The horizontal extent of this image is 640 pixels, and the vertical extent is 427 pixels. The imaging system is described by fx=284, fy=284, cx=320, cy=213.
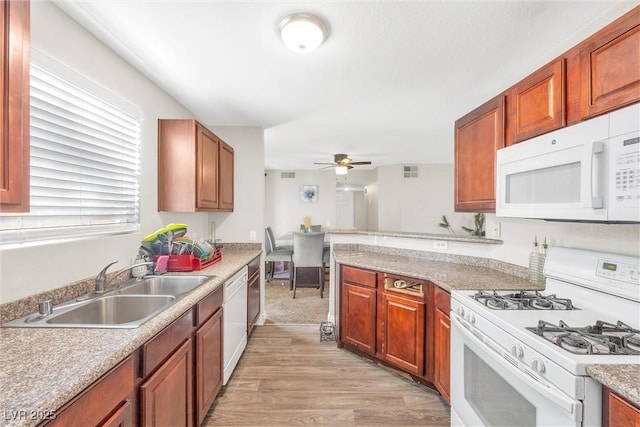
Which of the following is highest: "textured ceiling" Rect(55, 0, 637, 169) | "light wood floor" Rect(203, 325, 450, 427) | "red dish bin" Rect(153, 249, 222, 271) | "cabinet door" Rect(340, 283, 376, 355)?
"textured ceiling" Rect(55, 0, 637, 169)

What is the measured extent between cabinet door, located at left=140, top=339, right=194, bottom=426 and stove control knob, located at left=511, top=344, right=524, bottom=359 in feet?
4.89

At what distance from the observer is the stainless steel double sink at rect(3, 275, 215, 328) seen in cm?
121

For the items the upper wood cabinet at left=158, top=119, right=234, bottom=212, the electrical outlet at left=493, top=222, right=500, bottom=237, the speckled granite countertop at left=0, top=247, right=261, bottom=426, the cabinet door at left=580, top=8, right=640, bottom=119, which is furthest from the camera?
the upper wood cabinet at left=158, top=119, right=234, bottom=212

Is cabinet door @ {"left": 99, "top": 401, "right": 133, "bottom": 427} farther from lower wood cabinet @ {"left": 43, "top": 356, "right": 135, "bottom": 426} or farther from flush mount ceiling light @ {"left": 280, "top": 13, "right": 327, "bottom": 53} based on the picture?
flush mount ceiling light @ {"left": 280, "top": 13, "right": 327, "bottom": 53}

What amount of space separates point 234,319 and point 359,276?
113cm

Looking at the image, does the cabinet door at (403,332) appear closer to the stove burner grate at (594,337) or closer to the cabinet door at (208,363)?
the stove burner grate at (594,337)

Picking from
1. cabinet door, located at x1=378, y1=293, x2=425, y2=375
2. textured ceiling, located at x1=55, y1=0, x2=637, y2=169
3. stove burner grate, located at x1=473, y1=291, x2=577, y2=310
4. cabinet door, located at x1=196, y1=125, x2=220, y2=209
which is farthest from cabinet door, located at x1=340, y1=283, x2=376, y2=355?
textured ceiling, located at x1=55, y1=0, x2=637, y2=169

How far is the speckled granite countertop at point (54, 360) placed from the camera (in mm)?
708

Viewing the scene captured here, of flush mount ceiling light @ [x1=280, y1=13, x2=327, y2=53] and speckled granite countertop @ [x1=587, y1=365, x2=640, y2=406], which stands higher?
flush mount ceiling light @ [x1=280, y1=13, x2=327, y2=53]

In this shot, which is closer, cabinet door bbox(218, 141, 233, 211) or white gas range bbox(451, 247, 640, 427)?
white gas range bbox(451, 247, 640, 427)

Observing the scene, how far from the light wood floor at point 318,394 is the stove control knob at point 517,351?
1.04 m

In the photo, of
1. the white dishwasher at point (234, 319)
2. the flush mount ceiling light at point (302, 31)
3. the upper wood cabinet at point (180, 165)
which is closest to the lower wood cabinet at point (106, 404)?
the white dishwasher at point (234, 319)

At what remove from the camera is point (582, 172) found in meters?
1.17

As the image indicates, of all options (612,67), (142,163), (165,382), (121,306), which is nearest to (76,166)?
(142,163)
